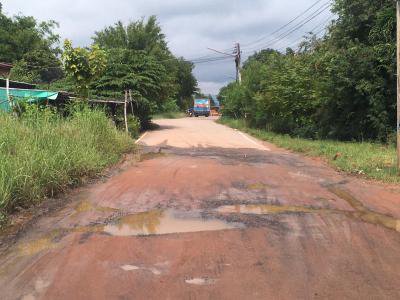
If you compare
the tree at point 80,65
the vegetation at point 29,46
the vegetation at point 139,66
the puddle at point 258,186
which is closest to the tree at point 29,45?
the vegetation at point 29,46

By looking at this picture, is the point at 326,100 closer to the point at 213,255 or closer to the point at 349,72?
the point at 349,72

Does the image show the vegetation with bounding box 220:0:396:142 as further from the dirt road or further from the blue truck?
the blue truck

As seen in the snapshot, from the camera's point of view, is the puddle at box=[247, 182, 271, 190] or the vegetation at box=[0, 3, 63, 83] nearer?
the puddle at box=[247, 182, 271, 190]

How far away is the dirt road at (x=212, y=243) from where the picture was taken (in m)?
5.02

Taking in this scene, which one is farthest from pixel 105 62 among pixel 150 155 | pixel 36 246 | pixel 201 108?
pixel 201 108

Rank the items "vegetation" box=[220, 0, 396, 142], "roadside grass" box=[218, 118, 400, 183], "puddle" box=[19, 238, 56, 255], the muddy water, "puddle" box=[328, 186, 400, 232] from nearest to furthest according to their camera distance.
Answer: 1. "puddle" box=[19, 238, 56, 255]
2. the muddy water
3. "puddle" box=[328, 186, 400, 232]
4. "roadside grass" box=[218, 118, 400, 183]
5. "vegetation" box=[220, 0, 396, 142]

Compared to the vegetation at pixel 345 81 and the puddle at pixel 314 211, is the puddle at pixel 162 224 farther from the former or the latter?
the vegetation at pixel 345 81

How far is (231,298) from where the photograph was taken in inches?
186

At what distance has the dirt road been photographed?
5016 millimetres

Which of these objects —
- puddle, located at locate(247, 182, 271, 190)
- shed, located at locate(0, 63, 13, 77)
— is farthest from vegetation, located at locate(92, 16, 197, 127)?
puddle, located at locate(247, 182, 271, 190)

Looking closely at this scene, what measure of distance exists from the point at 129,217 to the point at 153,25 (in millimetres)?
32130

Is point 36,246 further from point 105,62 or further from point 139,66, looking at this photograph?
point 139,66

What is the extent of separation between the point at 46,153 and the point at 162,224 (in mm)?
3489

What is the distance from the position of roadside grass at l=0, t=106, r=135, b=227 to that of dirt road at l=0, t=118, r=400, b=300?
0.52 meters
